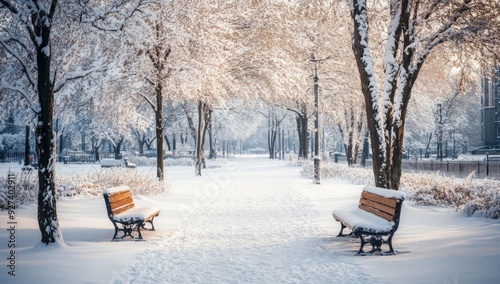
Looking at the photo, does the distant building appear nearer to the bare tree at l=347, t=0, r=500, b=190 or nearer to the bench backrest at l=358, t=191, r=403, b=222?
the bare tree at l=347, t=0, r=500, b=190

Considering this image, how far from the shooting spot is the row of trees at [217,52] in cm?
632

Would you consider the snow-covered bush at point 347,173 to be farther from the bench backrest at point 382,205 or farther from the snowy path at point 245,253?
the bench backrest at point 382,205

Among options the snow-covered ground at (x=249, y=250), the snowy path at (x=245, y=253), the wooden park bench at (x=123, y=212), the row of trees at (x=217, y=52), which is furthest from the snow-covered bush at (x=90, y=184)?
the wooden park bench at (x=123, y=212)

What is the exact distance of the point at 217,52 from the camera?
12.3 m

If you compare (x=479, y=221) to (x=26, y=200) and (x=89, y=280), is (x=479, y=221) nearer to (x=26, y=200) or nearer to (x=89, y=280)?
(x=89, y=280)

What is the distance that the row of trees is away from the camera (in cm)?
632

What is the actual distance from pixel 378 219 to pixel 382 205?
0.92 feet

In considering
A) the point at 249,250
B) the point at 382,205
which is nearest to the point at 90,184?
the point at 249,250

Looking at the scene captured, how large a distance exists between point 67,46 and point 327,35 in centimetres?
1202

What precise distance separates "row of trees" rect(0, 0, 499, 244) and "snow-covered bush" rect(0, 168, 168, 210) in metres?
2.08

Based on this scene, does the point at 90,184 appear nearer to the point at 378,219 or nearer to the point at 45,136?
the point at 45,136

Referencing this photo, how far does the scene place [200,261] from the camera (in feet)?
18.8

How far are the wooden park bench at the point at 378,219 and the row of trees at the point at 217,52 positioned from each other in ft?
8.58

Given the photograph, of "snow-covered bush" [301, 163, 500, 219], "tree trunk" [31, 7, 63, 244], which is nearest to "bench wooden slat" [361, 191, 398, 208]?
"snow-covered bush" [301, 163, 500, 219]
